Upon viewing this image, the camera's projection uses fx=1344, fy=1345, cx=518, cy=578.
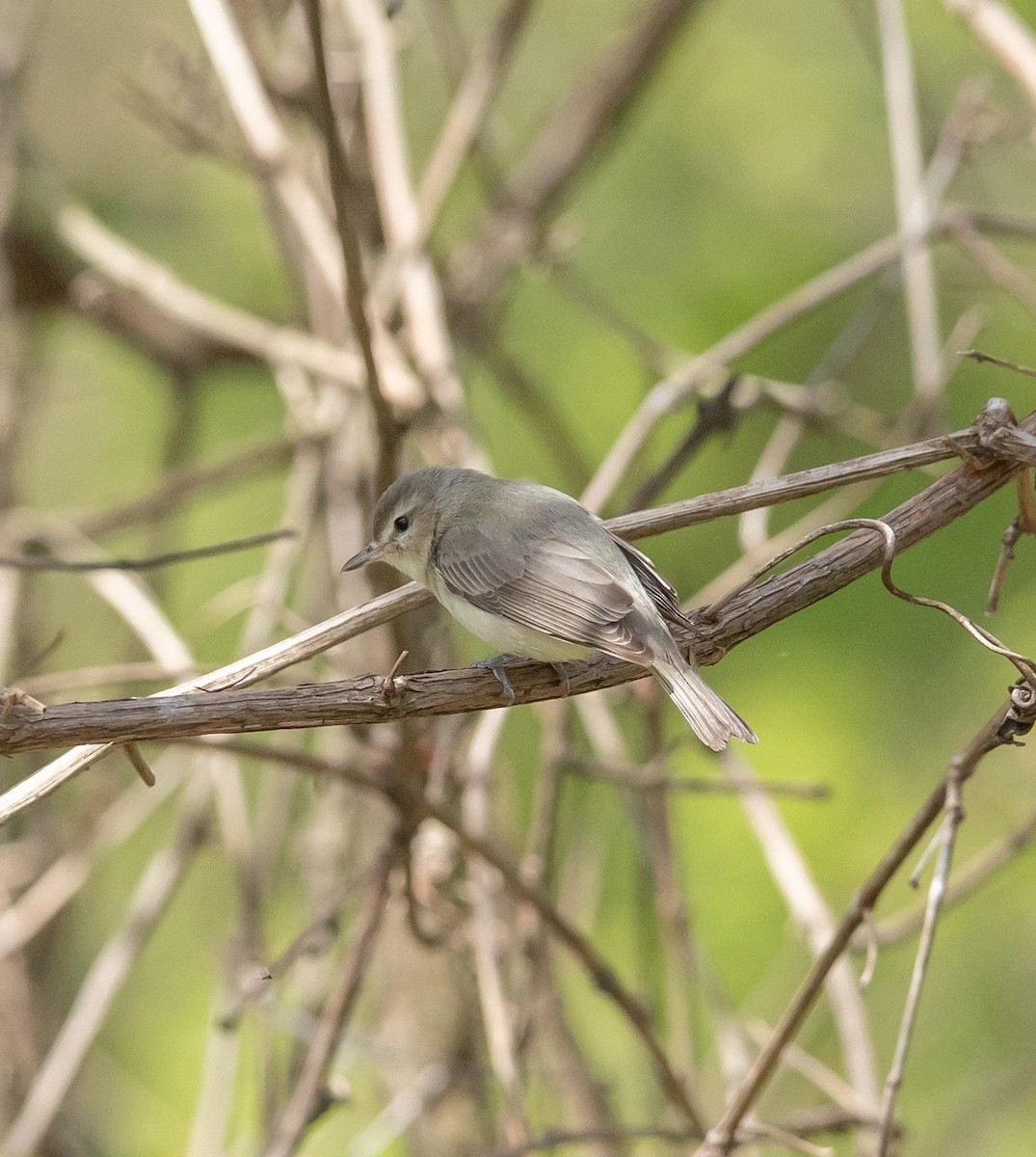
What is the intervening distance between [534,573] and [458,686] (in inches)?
44.0

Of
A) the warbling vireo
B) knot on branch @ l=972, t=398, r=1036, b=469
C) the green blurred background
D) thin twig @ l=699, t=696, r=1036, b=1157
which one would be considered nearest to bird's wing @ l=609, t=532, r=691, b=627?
the warbling vireo

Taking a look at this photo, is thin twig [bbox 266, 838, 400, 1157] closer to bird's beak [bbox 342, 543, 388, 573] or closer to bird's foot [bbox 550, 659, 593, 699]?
bird's foot [bbox 550, 659, 593, 699]

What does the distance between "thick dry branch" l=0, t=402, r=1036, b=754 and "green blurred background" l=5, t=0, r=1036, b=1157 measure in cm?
219

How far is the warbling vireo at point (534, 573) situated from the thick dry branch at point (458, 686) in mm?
242

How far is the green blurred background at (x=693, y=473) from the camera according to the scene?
505cm

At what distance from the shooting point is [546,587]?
3.12 metres

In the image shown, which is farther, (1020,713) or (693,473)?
(693,473)

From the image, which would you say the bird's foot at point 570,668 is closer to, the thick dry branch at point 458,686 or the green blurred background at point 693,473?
the thick dry branch at point 458,686

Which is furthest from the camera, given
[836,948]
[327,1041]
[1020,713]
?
[327,1041]

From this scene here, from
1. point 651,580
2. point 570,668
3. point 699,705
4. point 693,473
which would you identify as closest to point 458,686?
point 699,705

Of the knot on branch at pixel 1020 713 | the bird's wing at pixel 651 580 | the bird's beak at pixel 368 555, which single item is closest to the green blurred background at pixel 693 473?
the bird's beak at pixel 368 555

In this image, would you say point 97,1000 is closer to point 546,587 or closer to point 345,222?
point 546,587

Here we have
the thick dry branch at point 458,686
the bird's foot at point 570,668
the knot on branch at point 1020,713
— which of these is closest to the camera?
the thick dry branch at point 458,686

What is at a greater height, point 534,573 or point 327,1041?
point 534,573
